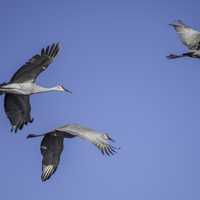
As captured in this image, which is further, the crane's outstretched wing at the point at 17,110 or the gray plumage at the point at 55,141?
the crane's outstretched wing at the point at 17,110

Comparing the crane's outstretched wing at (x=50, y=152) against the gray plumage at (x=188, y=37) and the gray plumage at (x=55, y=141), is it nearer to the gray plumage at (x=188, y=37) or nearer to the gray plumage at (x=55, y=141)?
the gray plumage at (x=55, y=141)

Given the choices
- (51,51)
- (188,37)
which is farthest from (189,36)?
(51,51)

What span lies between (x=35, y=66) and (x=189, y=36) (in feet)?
16.9

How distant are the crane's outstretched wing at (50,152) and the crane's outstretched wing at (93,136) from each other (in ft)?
1.59

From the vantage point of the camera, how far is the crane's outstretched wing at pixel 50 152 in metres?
24.4

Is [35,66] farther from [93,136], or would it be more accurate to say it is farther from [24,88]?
[93,136]

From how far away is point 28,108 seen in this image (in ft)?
83.1

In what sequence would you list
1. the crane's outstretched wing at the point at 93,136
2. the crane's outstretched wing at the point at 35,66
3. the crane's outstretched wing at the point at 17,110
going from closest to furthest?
the crane's outstretched wing at the point at 93,136
the crane's outstretched wing at the point at 35,66
the crane's outstretched wing at the point at 17,110

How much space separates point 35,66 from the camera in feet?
80.2

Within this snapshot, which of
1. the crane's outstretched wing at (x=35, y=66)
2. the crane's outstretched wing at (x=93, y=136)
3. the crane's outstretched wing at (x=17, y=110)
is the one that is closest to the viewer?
the crane's outstretched wing at (x=93, y=136)

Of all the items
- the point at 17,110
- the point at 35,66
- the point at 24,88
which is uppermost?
the point at 35,66

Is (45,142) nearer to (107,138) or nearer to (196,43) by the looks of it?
(107,138)

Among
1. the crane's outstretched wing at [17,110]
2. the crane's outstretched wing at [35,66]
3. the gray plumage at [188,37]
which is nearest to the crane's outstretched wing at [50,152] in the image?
the crane's outstretched wing at [17,110]

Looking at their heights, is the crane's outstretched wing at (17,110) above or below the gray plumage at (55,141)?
above
